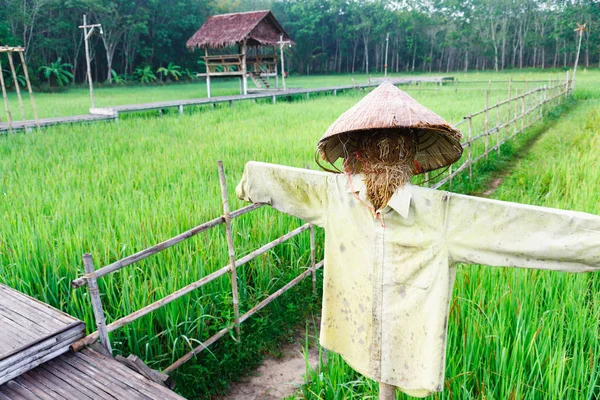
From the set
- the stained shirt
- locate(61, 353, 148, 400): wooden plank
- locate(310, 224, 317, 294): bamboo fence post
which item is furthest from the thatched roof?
the stained shirt

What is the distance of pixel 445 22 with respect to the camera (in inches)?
1521

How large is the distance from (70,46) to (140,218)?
26263mm

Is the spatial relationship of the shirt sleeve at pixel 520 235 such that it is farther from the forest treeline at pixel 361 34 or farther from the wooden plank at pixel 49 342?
the forest treeline at pixel 361 34

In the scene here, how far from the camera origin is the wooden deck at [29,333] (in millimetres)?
1840

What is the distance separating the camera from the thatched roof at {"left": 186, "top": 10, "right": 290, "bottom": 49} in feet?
54.5

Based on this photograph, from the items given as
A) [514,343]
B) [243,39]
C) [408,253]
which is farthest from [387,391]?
[243,39]

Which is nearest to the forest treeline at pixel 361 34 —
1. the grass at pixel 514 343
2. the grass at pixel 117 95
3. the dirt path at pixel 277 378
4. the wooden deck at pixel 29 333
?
the grass at pixel 117 95

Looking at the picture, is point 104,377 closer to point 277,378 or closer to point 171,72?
point 277,378

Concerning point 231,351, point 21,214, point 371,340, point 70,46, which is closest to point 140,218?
point 21,214

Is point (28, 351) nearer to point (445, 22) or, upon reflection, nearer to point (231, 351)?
point (231, 351)

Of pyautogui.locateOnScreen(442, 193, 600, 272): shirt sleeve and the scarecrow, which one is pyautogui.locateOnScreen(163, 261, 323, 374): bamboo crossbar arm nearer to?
the scarecrow

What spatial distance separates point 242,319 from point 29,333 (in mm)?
1110

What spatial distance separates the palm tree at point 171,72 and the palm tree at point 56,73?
5.31 metres

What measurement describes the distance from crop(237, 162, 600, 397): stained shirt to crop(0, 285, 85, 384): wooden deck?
1.17 meters
